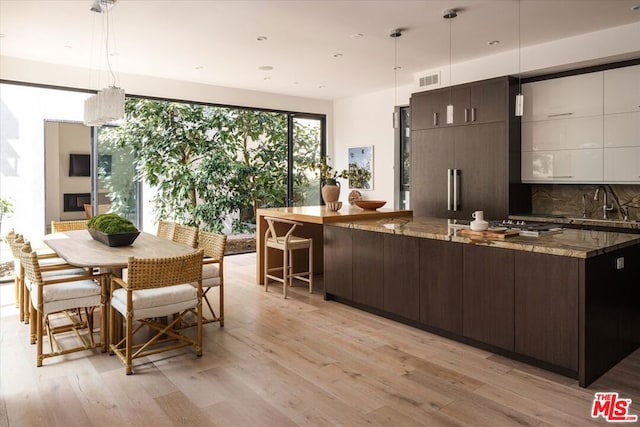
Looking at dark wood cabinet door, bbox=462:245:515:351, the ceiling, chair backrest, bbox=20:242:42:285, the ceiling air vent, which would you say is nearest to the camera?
chair backrest, bbox=20:242:42:285

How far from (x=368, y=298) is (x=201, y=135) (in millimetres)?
5012

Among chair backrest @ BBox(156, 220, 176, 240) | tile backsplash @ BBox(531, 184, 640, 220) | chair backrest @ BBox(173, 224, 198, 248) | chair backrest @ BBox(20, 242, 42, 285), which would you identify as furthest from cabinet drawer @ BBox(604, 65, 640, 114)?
chair backrest @ BBox(20, 242, 42, 285)

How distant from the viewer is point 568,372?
299 cm

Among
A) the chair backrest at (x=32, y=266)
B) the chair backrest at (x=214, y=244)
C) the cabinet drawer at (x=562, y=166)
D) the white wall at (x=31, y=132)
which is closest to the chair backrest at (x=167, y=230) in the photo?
the chair backrest at (x=214, y=244)

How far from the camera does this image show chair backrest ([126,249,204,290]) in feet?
9.91

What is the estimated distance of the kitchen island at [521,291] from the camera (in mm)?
2910

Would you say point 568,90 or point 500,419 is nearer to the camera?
point 500,419

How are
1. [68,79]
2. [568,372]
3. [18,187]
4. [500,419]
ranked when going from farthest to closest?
[18,187], [68,79], [568,372], [500,419]

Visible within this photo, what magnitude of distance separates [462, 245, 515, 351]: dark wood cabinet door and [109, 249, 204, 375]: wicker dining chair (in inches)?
76.7

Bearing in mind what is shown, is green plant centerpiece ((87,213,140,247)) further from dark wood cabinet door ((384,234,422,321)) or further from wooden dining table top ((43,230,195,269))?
dark wood cabinet door ((384,234,422,321))

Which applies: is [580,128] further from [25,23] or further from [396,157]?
[25,23]

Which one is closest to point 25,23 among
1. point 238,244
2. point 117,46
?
point 117,46

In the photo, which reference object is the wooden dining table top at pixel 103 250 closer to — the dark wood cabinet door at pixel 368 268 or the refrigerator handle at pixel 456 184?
the dark wood cabinet door at pixel 368 268

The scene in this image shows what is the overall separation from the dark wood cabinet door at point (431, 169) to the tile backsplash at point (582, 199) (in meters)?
1.09
